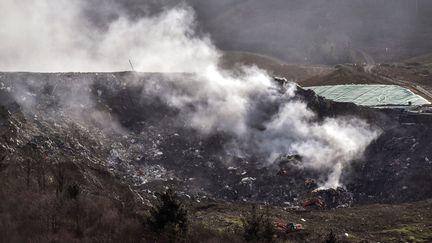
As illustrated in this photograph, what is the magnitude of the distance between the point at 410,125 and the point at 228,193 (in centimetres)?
1432

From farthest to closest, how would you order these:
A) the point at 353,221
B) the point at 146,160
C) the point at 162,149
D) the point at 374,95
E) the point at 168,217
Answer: the point at 374,95
the point at 162,149
the point at 146,160
the point at 353,221
the point at 168,217

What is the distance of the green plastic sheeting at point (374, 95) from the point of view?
41531mm

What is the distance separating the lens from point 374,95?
45625mm

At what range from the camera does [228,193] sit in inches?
1321

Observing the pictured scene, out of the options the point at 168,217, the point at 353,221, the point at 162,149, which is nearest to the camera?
the point at 168,217

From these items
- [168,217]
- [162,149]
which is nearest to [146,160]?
[162,149]

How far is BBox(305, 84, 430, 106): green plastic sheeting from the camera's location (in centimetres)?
4153

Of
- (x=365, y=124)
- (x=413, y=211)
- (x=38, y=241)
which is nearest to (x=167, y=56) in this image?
(x=365, y=124)

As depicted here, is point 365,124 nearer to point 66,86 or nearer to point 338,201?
point 338,201

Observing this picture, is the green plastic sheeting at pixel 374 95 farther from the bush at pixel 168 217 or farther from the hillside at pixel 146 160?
the bush at pixel 168 217

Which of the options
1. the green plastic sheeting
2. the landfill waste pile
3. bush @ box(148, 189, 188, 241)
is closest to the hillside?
the landfill waste pile

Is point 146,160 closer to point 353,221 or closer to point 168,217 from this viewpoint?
point 353,221

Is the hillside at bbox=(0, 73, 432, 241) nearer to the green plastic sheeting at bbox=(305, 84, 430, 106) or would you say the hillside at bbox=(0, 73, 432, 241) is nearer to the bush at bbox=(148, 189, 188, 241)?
the bush at bbox=(148, 189, 188, 241)

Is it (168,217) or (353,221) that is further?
(353,221)
